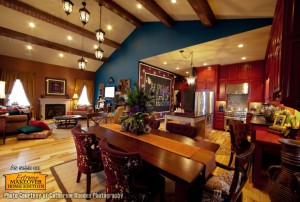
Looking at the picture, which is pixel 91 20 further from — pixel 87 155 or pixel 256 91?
pixel 256 91

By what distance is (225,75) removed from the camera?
561 centimetres

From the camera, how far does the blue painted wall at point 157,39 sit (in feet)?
10.7

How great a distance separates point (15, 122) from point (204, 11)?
6262mm

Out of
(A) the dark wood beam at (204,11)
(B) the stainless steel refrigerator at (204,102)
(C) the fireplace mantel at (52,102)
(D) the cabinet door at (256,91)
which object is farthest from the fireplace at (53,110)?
(D) the cabinet door at (256,91)

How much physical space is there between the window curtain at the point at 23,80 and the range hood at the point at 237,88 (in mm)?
9349

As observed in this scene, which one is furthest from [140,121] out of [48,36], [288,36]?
[48,36]

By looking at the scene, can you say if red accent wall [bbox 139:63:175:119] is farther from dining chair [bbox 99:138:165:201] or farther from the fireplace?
dining chair [bbox 99:138:165:201]

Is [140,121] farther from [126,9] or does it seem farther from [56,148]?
[126,9]

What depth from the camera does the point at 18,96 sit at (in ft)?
21.2

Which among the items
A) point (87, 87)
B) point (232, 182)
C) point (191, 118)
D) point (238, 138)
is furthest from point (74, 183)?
point (87, 87)

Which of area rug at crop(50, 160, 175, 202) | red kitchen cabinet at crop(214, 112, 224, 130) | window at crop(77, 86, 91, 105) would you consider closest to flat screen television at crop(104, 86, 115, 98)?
window at crop(77, 86, 91, 105)

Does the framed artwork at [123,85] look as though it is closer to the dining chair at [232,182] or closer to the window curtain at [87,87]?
the window curtain at [87,87]

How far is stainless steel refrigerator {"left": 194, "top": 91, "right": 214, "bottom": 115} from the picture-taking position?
5.75m

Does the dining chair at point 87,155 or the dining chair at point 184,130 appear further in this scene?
the dining chair at point 184,130
